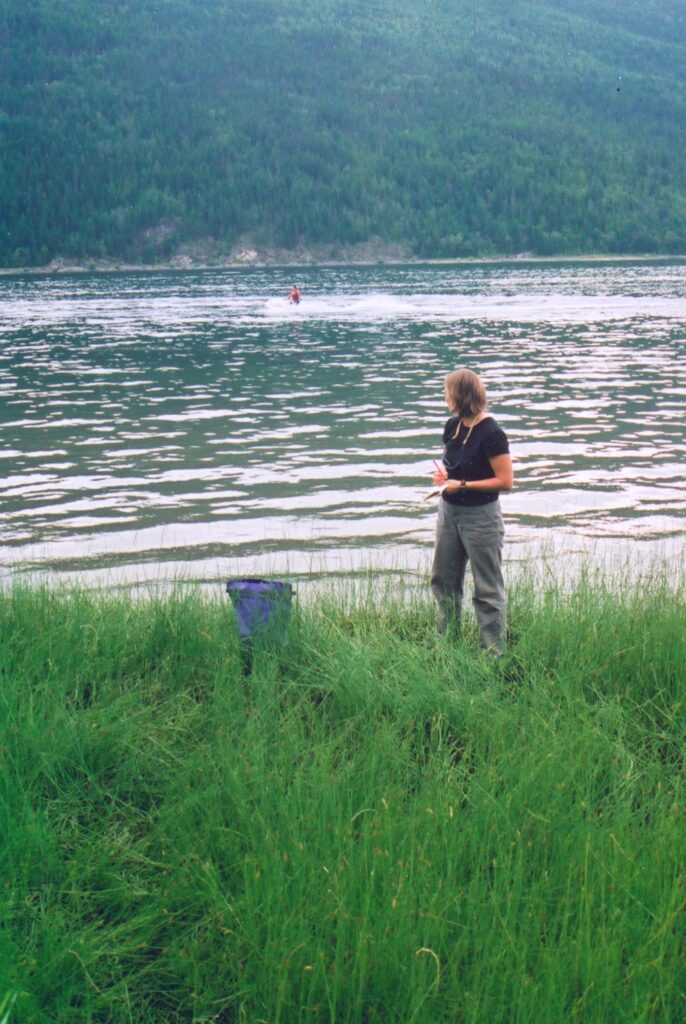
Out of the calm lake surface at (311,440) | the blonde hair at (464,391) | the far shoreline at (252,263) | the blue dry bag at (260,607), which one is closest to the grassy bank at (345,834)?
the blue dry bag at (260,607)

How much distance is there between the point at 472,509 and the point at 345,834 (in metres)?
3.41

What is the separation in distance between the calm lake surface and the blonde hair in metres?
3.54

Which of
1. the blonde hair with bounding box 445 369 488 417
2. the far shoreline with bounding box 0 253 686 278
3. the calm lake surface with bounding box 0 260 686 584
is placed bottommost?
the far shoreline with bounding box 0 253 686 278

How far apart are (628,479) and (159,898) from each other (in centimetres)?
1399

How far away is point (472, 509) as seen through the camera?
Result: 7379 millimetres

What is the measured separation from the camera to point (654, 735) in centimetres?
565

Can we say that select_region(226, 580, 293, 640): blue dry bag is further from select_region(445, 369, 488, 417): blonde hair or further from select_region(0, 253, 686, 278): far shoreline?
select_region(0, 253, 686, 278): far shoreline

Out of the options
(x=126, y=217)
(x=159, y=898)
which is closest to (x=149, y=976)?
(x=159, y=898)

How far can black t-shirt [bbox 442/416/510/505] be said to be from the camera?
727cm

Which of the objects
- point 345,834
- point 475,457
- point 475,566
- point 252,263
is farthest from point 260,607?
point 252,263

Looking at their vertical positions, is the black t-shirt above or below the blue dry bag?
above

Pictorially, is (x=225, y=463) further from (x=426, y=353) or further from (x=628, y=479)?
(x=426, y=353)

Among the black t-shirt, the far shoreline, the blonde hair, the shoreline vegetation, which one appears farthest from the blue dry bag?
the shoreline vegetation

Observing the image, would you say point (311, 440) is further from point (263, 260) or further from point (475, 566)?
point (263, 260)
